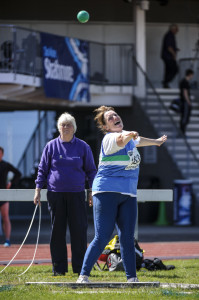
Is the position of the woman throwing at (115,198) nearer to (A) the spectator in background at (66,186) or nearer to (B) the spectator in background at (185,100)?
(A) the spectator in background at (66,186)

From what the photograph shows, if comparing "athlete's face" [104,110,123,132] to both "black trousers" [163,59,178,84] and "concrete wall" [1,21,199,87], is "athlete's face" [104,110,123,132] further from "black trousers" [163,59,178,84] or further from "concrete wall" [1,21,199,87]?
"concrete wall" [1,21,199,87]

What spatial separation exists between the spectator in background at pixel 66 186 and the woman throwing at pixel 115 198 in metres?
1.15

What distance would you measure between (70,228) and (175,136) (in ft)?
39.2

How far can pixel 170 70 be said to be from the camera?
23359 mm

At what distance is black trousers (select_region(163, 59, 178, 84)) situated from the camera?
75.9 feet

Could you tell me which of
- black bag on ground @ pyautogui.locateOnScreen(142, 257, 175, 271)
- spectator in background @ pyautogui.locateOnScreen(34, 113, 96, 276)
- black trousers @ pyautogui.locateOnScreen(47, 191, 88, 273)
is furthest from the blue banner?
black trousers @ pyautogui.locateOnScreen(47, 191, 88, 273)

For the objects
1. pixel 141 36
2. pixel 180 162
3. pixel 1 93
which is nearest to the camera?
pixel 1 93

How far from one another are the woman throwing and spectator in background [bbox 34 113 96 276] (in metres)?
1.15

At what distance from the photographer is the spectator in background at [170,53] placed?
23.0m

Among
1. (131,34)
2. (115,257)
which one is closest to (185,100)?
(131,34)

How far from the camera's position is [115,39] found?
24.5 meters

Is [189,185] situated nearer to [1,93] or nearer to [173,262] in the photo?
[1,93]

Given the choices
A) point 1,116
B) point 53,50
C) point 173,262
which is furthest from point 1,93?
point 173,262

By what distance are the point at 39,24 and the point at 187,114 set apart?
5827 mm
